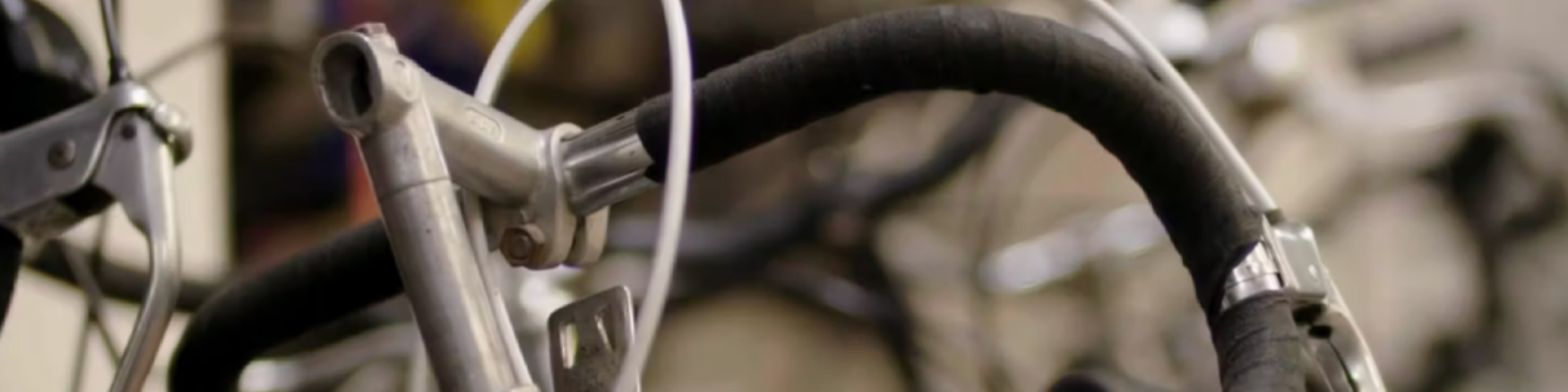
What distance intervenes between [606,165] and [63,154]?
197mm

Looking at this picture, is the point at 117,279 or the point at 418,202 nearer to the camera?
the point at 418,202

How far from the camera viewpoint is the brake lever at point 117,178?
37 centimetres

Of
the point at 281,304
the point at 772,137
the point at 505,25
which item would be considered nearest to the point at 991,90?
the point at 772,137

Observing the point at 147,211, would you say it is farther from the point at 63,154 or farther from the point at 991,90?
the point at 991,90

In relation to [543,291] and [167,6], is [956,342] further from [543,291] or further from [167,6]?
[167,6]

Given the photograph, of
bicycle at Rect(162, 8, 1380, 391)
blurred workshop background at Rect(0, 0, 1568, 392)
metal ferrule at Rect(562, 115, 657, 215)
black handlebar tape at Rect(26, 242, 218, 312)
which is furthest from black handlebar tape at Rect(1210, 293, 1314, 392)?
blurred workshop background at Rect(0, 0, 1568, 392)

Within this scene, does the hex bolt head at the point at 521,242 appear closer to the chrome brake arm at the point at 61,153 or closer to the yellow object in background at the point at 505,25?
the chrome brake arm at the point at 61,153

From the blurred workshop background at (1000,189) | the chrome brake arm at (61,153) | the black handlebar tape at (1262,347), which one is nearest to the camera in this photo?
the black handlebar tape at (1262,347)

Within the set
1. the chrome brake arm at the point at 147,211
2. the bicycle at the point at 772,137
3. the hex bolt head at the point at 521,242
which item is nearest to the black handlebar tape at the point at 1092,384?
the bicycle at the point at 772,137

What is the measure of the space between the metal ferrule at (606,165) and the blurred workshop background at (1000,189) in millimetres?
596

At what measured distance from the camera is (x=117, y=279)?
0.53m

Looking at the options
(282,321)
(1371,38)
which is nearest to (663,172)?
(282,321)

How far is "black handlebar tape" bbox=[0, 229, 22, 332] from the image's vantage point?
41cm

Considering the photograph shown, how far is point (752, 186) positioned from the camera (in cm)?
114
